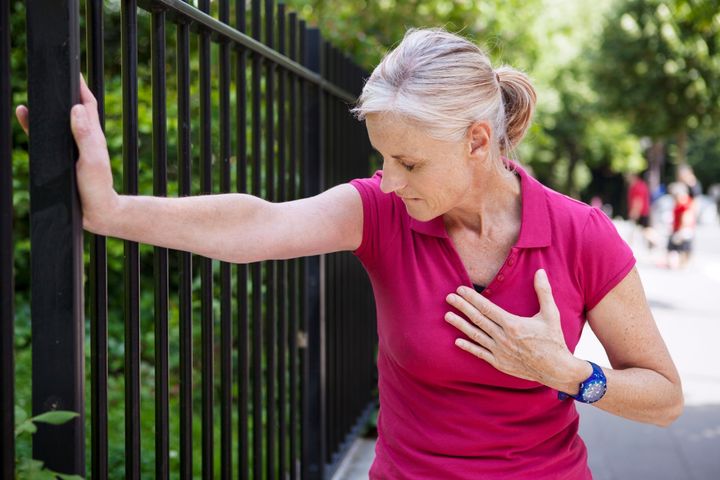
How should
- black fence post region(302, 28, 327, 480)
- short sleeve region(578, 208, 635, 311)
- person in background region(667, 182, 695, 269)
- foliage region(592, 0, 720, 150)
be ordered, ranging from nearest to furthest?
short sleeve region(578, 208, 635, 311)
black fence post region(302, 28, 327, 480)
person in background region(667, 182, 695, 269)
foliage region(592, 0, 720, 150)

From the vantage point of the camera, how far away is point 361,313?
5.17 m

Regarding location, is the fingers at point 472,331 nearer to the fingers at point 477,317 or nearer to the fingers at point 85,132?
the fingers at point 477,317

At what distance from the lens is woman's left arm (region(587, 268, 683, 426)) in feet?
6.63

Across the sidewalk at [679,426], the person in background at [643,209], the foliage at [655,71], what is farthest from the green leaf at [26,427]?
the foliage at [655,71]

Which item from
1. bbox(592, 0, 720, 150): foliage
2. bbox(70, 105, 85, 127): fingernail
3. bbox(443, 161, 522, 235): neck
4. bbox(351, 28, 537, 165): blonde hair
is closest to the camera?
bbox(70, 105, 85, 127): fingernail

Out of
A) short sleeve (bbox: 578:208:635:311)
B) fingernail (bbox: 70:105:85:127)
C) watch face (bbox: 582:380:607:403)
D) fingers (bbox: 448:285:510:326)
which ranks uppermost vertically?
fingernail (bbox: 70:105:85:127)

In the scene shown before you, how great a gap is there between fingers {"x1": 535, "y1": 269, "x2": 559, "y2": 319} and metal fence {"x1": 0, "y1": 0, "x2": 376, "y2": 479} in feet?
2.93

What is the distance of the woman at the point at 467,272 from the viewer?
6.27 ft

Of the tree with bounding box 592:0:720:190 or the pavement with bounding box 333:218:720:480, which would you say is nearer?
the pavement with bounding box 333:218:720:480

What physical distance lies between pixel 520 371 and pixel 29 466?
1.02 metres

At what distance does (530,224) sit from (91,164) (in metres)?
0.99

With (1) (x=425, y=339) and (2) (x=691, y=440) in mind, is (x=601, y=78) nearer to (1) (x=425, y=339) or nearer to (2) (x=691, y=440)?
(2) (x=691, y=440)

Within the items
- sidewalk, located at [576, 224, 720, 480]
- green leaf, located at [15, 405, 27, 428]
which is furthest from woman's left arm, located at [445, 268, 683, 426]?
sidewalk, located at [576, 224, 720, 480]

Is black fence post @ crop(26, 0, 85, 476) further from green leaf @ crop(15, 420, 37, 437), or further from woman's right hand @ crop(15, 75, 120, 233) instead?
green leaf @ crop(15, 420, 37, 437)
